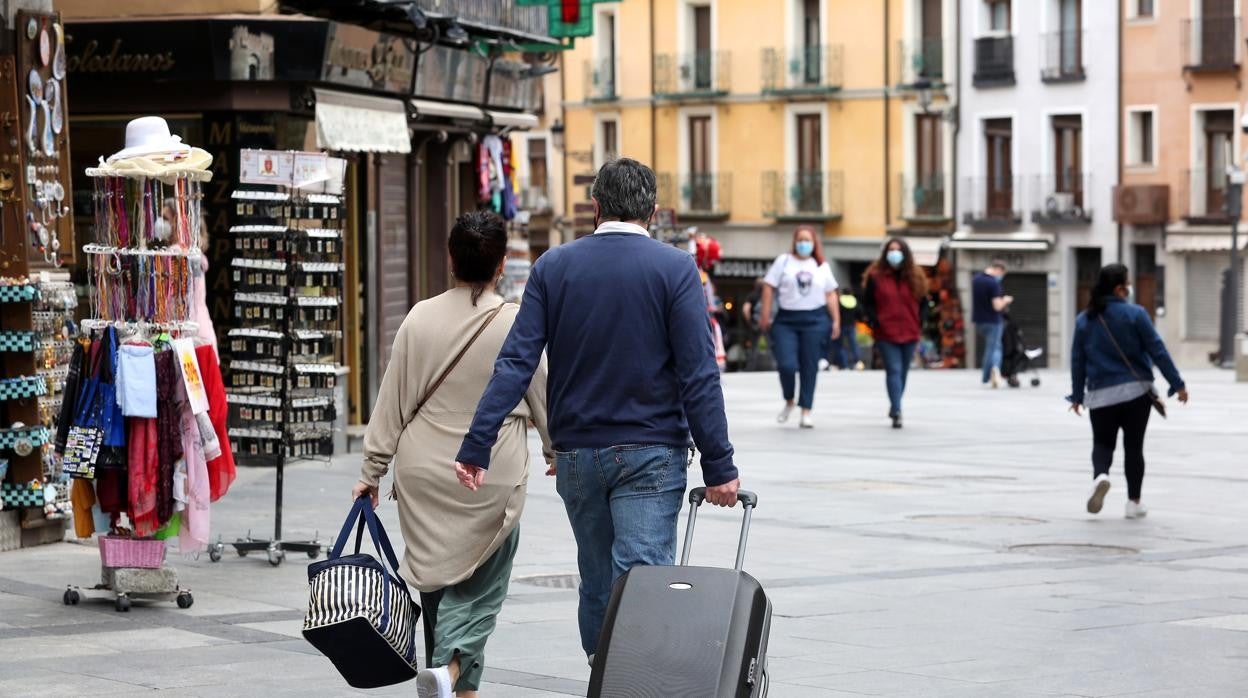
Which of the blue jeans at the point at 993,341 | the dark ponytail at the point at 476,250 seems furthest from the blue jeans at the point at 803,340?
the dark ponytail at the point at 476,250

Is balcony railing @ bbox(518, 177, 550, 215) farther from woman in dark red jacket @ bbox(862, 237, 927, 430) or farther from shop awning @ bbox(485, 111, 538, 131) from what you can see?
woman in dark red jacket @ bbox(862, 237, 927, 430)

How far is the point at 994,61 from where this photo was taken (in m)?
56.5

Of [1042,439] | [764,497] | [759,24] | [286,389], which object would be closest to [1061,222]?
[759,24]

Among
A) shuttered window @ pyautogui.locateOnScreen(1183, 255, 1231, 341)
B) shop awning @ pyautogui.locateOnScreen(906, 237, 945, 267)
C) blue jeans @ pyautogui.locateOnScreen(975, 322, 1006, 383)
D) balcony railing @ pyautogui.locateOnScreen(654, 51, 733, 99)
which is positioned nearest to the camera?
blue jeans @ pyautogui.locateOnScreen(975, 322, 1006, 383)

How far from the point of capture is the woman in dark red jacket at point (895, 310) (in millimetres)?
21594

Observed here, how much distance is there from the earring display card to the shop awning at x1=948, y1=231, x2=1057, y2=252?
144 feet

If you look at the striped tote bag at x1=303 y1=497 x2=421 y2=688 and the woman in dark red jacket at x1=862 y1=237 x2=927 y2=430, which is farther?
the woman in dark red jacket at x1=862 y1=237 x2=927 y2=430

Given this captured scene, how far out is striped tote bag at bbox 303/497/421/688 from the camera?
7.19m

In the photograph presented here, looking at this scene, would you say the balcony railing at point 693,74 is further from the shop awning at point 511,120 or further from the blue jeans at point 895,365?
the blue jeans at point 895,365

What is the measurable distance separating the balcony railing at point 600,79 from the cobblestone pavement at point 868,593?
146 ft

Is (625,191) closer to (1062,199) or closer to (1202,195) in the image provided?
(1202,195)

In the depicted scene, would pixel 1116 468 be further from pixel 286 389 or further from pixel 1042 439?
pixel 286 389

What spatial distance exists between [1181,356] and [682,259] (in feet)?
155

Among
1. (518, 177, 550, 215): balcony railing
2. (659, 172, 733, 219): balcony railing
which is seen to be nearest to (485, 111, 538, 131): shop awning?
(659, 172, 733, 219): balcony railing
